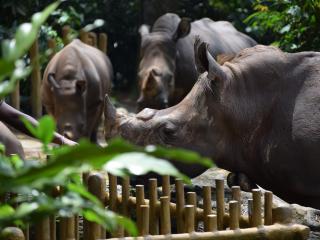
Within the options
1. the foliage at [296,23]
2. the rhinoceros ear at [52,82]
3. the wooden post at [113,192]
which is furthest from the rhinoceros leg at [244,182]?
the rhinoceros ear at [52,82]

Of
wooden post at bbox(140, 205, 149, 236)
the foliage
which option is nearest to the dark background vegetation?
the foliage

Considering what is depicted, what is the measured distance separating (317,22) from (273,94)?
2.86 meters

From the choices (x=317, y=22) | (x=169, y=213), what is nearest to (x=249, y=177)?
(x=169, y=213)

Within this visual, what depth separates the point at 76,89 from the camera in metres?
10.9

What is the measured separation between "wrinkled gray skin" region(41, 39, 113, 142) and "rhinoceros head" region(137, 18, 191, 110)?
77 cm

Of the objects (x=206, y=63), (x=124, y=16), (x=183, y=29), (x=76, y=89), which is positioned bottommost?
(x=124, y=16)

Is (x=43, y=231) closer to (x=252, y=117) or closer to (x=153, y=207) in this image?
(x=153, y=207)

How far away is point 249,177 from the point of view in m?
5.21

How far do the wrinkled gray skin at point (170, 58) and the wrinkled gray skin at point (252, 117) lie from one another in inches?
203

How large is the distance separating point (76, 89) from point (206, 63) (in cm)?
591

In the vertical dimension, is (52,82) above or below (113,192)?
below

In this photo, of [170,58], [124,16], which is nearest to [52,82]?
[170,58]

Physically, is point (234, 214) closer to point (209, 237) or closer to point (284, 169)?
point (209, 237)

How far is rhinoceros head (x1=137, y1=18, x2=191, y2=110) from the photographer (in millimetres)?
10398
